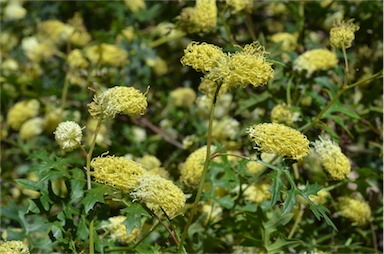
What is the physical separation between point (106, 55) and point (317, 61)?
51.6 inches

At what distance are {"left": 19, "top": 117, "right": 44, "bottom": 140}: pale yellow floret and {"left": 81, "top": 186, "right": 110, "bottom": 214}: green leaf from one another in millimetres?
1790

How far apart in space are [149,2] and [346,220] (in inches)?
85.1

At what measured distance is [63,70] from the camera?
392 centimetres

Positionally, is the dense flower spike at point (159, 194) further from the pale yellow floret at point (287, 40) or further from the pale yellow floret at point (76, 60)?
the pale yellow floret at point (76, 60)

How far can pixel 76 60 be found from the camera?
362 cm

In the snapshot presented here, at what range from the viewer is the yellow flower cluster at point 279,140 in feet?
5.85

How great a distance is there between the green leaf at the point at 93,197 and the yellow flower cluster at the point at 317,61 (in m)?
1.18

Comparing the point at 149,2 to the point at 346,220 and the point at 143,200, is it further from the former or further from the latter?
the point at 143,200

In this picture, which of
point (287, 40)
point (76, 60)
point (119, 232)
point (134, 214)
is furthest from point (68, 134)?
point (76, 60)

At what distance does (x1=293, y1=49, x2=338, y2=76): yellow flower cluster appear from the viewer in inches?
105

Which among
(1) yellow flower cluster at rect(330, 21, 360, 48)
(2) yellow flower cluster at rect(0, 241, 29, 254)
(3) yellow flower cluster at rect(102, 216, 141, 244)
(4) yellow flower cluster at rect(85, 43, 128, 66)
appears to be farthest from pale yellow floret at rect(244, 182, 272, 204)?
(4) yellow flower cluster at rect(85, 43, 128, 66)

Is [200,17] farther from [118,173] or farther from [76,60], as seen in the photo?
[76,60]

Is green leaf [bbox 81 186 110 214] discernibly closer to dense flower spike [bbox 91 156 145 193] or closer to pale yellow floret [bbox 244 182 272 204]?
dense flower spike [bbox 91 156 145 193]

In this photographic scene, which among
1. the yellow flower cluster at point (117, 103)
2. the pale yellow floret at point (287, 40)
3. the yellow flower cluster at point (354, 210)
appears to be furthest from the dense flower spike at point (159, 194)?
the pale yellow floret at point (287, 40)
